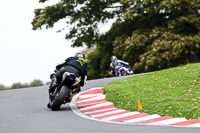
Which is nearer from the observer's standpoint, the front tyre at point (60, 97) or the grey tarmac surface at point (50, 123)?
the grey tarmac surface at point (50, 123)

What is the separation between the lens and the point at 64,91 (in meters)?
12.4

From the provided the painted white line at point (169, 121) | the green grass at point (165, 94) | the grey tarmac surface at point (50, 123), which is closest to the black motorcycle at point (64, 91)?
the grey tarmac surface at point (50, 123)

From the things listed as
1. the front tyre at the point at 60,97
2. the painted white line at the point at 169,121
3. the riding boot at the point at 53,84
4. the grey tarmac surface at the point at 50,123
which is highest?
the riding boot at the point at 53,84

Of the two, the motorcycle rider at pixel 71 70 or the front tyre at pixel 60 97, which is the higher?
the motorcycle rider at pixel 71 70

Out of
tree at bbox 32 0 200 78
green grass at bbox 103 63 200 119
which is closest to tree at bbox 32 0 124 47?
tree at bbox 32 0 200 78

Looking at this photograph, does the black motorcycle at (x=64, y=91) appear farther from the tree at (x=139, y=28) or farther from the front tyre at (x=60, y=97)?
the tree at (x=139, y=28)

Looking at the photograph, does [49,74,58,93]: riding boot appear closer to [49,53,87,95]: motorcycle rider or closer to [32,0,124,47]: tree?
[49,53,87,95]: motorcycle rider

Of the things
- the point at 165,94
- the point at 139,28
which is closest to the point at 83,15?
the point at 139,28

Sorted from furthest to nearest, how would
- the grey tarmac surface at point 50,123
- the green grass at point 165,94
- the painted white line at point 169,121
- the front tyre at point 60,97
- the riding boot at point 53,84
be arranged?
1. the riding boot at point 53,84
2. the front tyre at point 60,97
3. the green grass at point 165,94
4. the painted white line at point 169,121
5. the grey tarmac surface at point 50,123

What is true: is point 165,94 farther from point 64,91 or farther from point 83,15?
point 83,15

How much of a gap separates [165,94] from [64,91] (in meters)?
3.23

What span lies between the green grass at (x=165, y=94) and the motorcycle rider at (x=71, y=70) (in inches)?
50.5

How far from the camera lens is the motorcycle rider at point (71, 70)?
12.8 m

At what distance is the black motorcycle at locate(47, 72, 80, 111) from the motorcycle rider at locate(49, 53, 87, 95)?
16cm
